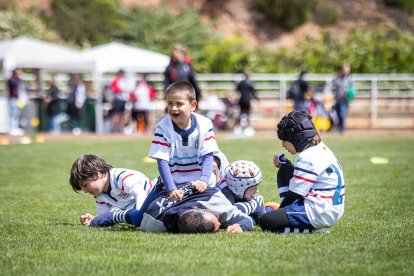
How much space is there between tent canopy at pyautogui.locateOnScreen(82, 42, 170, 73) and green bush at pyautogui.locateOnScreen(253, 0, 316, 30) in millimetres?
27512

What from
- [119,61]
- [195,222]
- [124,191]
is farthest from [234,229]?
[119,61]

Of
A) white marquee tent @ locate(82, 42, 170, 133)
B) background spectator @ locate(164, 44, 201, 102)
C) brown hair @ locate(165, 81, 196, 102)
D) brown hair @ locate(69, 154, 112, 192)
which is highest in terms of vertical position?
white marquee tent @ locate(82, 42, 170, 133)

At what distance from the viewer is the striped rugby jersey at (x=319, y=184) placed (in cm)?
708

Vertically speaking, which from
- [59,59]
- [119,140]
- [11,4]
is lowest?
[119,140]

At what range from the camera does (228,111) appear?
30.0m

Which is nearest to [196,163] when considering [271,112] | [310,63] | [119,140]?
[119,140]

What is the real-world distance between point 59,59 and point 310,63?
15.2m

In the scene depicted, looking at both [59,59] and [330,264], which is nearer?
[330,264]

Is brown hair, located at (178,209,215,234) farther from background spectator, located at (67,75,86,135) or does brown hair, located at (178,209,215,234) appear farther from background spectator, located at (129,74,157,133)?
background spectator, located at (67,75,86,135)

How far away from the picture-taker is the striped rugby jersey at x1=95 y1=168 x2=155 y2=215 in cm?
790

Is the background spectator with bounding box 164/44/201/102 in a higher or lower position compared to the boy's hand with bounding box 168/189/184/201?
higher

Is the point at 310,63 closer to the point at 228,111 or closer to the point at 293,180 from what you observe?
the point at 228,111

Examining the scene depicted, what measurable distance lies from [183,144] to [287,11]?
5093 cm

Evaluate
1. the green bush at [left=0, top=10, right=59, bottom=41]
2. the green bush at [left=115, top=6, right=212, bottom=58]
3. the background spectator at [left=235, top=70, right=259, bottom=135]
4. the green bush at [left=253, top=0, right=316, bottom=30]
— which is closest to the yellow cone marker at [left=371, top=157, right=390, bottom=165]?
the background spectator at [left=235, top=70, right=259, bottom=135]
